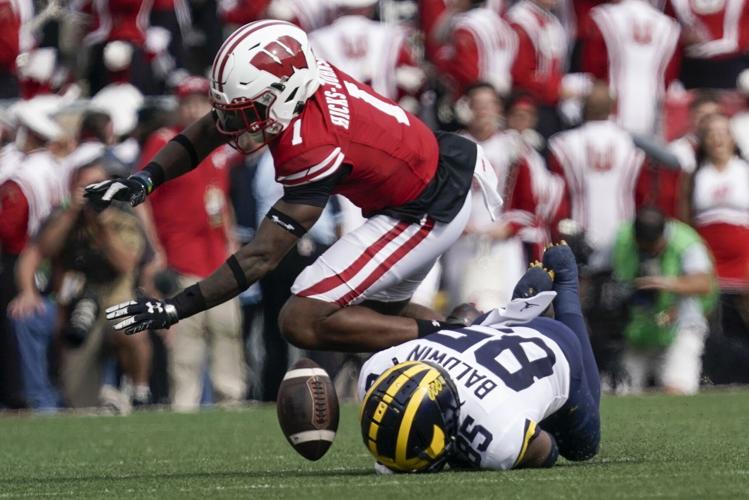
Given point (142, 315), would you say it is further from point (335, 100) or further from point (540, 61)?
point (540, 61)

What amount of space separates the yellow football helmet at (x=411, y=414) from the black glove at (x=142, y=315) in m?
0.93

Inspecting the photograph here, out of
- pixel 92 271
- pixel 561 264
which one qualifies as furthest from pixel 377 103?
pixel 92 271

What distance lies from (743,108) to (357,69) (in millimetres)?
3058

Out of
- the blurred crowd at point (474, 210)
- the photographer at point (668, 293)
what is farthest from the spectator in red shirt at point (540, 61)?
the photographer at point (668, 293)

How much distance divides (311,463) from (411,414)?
1.53 m

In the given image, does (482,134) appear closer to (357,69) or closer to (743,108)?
(357,69)

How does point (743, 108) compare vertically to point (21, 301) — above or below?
above

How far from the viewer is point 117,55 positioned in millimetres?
14859

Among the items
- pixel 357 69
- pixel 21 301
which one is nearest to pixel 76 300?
pixel 21 301

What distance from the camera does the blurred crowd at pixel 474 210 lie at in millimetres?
12906

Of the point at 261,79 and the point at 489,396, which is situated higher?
the point at 261,79

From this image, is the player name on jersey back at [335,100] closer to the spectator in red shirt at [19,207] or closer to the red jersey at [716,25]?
the spectator in red shirt at [19,207]

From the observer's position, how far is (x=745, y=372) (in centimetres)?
1336

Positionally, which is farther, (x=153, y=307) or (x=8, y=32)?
(x=8, y=32)
